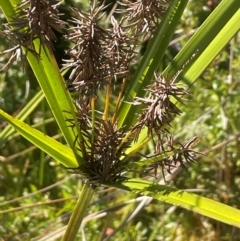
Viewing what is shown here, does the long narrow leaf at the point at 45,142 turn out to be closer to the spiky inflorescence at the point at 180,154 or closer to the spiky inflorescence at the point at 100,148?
the spiky inflorescence at the point at 100,148

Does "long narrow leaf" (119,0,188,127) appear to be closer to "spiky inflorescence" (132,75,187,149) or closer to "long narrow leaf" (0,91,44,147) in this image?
"spiky inflorescence" (132,75,187,149)

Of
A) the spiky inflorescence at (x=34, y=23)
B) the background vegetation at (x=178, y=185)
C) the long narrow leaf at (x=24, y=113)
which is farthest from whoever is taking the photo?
the background vegetation at (x=178, y=185)

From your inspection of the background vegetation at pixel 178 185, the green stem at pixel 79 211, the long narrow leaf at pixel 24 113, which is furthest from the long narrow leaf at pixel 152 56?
the background vegetation at pixel 178 185

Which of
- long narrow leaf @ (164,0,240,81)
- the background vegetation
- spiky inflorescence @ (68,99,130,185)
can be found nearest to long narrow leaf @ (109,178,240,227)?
spiky inflorescence @ (68,99,130,185)

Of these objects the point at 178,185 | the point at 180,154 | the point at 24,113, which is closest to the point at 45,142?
the point at 180,154

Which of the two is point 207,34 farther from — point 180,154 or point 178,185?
point 178,185

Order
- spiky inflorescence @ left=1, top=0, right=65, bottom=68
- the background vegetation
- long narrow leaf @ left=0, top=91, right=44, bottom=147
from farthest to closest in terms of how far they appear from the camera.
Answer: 1. the background vegetation
2. long narrow leaf @ left=0, top=91, right=44, bottom=147
3. spiky inflorescence @ left=1, top=0, right=65, bottom=68
